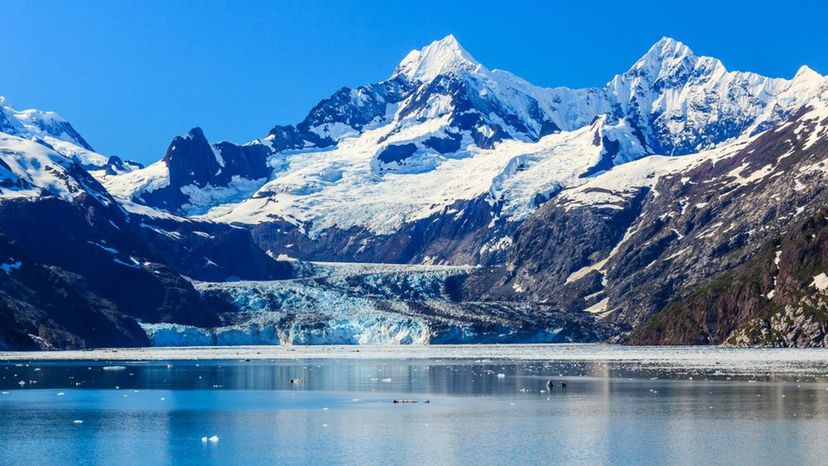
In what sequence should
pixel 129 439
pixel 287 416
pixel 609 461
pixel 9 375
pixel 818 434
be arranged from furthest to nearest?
pixel 9 375, pixel 287 416, pixel 129 439, pixel 818 434, pixel 609 461

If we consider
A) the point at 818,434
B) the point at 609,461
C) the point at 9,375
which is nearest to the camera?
the point at 609,461

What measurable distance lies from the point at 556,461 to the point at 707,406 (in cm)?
2927

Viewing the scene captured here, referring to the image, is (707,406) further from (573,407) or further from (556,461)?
(556,461)

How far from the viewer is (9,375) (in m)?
149

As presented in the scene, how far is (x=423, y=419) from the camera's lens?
295ft

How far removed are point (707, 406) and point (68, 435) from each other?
45.9 meters

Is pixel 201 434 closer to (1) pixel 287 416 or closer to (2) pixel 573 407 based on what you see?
(1) pixel 287 416

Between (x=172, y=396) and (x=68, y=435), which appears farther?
(x=172, y=396)

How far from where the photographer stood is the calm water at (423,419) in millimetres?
71750

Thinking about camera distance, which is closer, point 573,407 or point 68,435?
point 68,435

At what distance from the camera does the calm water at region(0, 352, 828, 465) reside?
7175cm

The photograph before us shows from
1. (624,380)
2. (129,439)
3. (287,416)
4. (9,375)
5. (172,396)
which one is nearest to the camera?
(129,439)

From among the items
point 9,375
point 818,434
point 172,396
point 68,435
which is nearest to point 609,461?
point 818,434

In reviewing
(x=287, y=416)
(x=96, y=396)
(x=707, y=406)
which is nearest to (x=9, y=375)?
(x=96, y=396)
